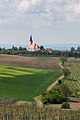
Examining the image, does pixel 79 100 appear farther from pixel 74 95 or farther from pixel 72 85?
pixel 72 85

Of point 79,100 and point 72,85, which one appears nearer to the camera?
point 79,100

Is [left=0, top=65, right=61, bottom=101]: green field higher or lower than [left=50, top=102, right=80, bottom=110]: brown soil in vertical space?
higher

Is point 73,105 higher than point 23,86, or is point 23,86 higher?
point 23,86

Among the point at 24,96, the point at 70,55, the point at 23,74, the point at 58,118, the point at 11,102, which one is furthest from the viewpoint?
the point at 70,55

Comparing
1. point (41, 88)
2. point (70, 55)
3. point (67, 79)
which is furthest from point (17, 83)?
point (70, 55)

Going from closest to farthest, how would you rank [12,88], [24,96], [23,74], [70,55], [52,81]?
[24,96], [12,88], [52,81], [23,74], [70,55]

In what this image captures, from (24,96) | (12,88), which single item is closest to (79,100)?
(24,96)

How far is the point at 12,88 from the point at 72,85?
1269 cm

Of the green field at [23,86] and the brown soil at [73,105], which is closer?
the brown soil at [73,105]

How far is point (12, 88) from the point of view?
67.7 meters

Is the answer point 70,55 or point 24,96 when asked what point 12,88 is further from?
point 70,55

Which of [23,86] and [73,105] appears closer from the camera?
[73,105]

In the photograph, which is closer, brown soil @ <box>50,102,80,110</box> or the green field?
brown soil @ <box>50,102,80,110</box>

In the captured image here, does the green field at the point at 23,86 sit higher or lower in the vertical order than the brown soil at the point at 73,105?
higher
